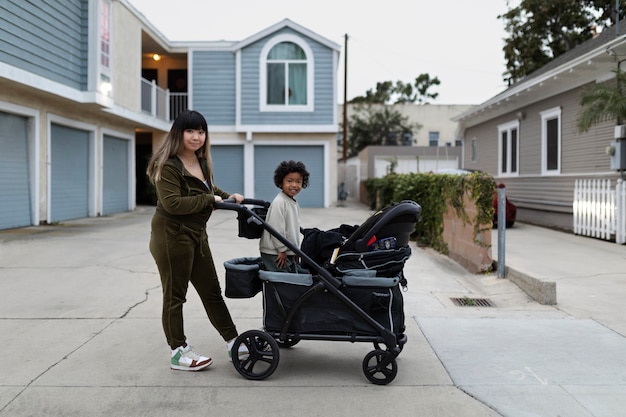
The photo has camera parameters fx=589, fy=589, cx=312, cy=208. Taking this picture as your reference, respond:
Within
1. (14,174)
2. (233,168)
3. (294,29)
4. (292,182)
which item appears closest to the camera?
(292,182)

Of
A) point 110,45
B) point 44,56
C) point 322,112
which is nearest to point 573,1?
point 322,112

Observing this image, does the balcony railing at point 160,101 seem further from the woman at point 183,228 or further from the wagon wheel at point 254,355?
the wagon wheel at point 254,355

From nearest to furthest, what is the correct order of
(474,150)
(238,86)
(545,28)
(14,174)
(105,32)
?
(14,174), (105,32), (238,86), (474,150), (545,28)

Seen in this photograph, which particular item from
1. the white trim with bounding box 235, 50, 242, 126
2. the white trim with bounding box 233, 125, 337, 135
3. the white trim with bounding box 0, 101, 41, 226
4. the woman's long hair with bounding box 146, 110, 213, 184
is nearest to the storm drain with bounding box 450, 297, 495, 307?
the woman's long hair with bounding box 146, 110, 213, 184

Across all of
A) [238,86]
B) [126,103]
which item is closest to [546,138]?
[238,86]

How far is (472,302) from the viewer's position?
22.2 ft

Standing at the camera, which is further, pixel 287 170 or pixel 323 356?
pixel 323 356

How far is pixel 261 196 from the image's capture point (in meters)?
23.0

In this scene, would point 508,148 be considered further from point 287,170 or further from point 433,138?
point 433,138

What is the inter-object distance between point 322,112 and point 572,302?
16.6m

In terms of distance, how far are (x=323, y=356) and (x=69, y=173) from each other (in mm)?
13347

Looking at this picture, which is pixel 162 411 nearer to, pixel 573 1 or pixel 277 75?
pixel 277 75

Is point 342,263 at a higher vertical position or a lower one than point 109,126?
lower

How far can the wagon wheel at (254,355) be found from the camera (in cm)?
412
